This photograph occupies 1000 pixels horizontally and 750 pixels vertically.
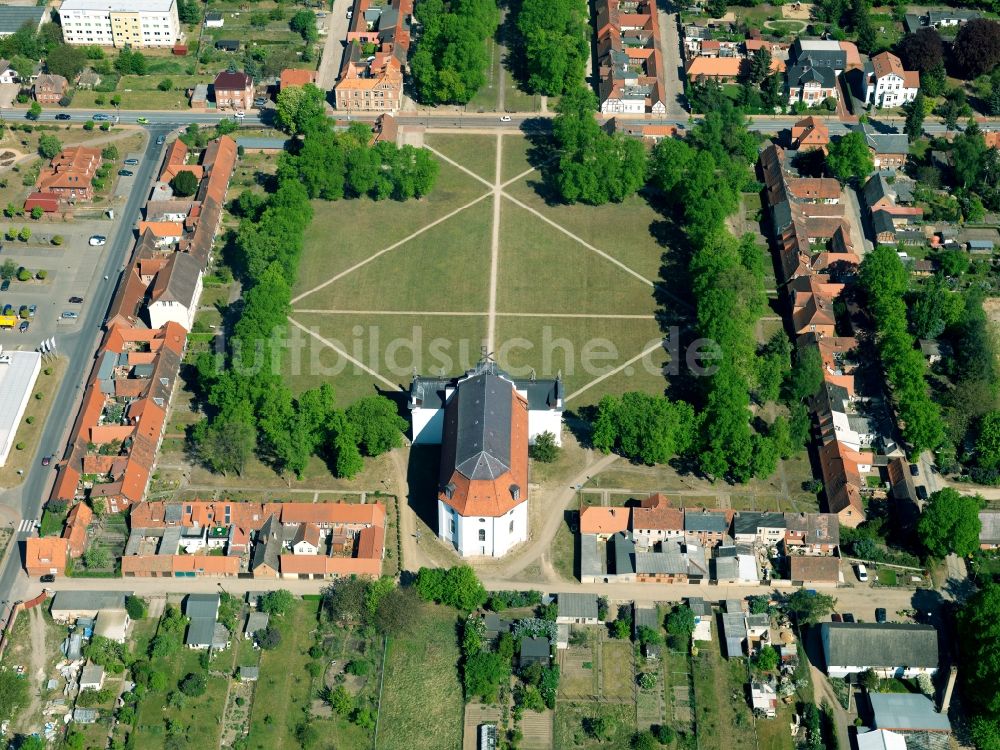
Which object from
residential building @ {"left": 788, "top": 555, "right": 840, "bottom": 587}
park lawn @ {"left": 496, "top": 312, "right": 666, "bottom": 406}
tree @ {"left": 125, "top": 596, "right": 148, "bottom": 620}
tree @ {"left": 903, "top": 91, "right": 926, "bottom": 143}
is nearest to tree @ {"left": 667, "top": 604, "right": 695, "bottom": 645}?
residential building @ {"left": 788, "top": 555, "right": 840, "bottom": 587}

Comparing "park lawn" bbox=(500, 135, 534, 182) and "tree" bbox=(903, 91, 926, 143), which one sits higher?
"tree" bbox=(903, 91, 926, 143)

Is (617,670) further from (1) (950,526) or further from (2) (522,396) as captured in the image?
(1) (950,526)

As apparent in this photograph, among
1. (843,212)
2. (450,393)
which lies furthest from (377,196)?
(843,212)

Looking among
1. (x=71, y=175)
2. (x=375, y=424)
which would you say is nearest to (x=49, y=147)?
(x=71, y=175)

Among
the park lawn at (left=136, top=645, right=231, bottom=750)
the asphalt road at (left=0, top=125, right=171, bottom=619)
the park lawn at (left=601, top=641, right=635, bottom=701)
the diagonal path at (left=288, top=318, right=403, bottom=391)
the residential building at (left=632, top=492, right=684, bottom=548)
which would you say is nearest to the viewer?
the park lawn at (left=136, top=645, right=231, bottom=750)

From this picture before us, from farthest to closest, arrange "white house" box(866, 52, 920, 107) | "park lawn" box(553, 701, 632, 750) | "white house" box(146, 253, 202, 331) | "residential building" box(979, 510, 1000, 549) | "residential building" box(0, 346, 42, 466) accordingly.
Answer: "white house" box(866, 52, 920, 107)
"white house" box(146, 253, 202, 331)
"residential building" box(0, 346, 42, 466)
"residential building" box(979, 510, 1000, 549)
"park lawn" box(553, 701, 632, 750)

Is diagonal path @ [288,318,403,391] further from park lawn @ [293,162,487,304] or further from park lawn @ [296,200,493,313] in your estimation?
park lawn @ [293,162,487,304]

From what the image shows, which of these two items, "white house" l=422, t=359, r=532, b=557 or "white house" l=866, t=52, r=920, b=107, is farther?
"white house" l=866, t=52, r=920, b=107
